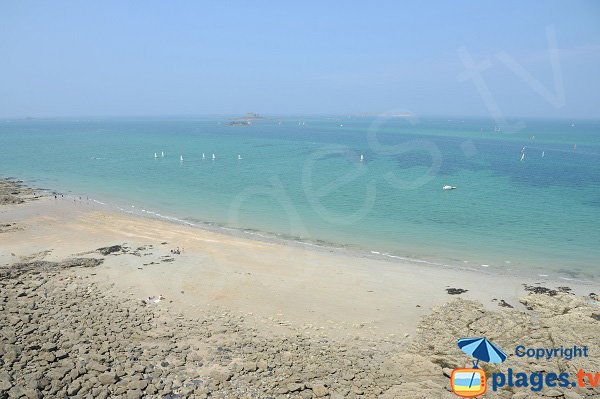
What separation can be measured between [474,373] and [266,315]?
7594mm

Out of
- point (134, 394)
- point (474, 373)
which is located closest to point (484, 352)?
point (474, 373)

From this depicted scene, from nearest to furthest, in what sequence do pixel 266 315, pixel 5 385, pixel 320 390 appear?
1. pixel 5 385
2. pixel 320 390
3. pixel 266 315

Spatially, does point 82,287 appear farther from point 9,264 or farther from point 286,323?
point 286,323

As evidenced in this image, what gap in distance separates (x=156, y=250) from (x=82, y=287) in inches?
234

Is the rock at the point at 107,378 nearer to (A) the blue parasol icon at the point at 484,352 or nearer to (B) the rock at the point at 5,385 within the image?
(B) the rock at the point at 5,385

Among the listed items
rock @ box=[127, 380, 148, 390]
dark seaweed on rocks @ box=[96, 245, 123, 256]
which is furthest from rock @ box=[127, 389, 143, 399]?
dark seaweed on rocks @ box=[96, 245, 123, 256]

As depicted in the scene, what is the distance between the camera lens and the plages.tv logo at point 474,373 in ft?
34.8

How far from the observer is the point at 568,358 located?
12328mm

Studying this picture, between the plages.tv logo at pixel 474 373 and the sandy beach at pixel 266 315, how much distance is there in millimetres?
302

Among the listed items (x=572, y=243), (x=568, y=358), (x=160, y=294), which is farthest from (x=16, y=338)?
(x=572, y=243)

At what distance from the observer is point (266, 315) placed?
50.6 feet

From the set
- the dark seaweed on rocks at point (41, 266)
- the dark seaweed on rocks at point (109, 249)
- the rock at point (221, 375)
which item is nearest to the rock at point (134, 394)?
the rock at point (221, 375)

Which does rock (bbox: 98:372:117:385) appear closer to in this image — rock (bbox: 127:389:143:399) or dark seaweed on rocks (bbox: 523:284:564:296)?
rock (bbox: 127:389:143:399)

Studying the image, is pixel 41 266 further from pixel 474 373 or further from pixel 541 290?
pixel 541 290
